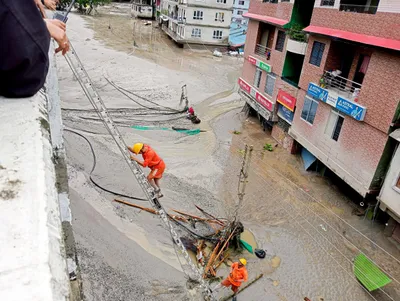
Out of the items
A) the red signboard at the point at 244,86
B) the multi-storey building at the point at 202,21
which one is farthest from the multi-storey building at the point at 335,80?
the multi-storey building at the point at 202,21

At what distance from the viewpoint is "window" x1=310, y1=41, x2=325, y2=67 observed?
16.7 m

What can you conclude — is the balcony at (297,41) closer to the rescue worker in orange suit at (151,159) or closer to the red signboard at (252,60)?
the red signboard at (252,60)

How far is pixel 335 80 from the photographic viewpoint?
16.0m

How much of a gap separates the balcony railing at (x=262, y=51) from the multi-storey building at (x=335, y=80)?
0.10 metres

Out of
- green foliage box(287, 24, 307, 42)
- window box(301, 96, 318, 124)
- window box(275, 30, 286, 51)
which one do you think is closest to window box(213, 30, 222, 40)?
window box(275, 30, 286, 51)

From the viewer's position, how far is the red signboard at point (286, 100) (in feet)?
62.2

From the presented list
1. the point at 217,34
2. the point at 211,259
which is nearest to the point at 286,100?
the point at 211,259

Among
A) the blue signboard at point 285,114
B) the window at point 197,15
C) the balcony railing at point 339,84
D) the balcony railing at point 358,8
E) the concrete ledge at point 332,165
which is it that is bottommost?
the concrete ledge at point 332,165

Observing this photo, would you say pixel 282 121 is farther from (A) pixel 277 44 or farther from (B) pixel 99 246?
(B) pixel 99 246

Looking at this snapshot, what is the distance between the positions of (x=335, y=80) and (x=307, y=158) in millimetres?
4684

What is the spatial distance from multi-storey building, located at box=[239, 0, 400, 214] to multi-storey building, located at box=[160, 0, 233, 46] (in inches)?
928

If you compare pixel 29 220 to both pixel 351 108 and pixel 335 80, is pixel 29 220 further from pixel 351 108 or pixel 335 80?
pixel 335 80

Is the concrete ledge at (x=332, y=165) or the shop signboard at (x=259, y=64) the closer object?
the concrete ledge at (x=332, y=165)

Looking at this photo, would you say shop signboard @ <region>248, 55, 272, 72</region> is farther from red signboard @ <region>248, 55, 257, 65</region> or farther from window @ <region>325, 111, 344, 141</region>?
window @ <region>325, 111, 344, 141</region>
